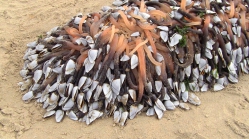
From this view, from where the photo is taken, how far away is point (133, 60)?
3.84 meters

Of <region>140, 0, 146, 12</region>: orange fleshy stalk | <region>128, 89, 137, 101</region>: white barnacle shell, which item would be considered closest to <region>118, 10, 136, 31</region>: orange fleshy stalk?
<region>140, 0, 146, 12</region>: orange fleshy stalk

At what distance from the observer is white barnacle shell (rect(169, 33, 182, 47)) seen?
159 inches

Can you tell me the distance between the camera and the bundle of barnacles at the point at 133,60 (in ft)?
12.8

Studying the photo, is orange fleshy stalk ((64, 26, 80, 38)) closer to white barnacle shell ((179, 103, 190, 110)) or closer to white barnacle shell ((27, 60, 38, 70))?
white barnacle shell ((27, 60, 38, 70))

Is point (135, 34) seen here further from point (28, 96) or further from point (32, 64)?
point (28, 96)

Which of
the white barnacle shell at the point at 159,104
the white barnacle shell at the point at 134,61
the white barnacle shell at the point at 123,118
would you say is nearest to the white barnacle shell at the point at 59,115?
the white barnacle shell at the point at 123,118

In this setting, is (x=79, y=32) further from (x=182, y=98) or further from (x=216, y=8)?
(x=216, y=8)

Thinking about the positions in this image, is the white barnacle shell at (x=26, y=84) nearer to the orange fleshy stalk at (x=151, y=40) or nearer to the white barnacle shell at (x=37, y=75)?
the white barnacle shell at (x=37, y=75)

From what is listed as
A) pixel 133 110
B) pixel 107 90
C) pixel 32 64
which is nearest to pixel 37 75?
pixel 32 64

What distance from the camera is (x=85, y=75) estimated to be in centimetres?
392

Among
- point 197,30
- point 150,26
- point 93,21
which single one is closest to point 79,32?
point 93,21

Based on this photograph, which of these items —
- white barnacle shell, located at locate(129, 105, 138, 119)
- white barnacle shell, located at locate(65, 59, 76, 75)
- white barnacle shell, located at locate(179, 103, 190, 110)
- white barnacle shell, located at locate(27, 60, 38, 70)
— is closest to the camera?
white barnacle shell, located at locate(65, 59, 76, 75)

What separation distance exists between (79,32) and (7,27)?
221cm

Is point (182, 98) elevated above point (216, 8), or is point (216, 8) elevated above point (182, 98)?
point (216, 8)
